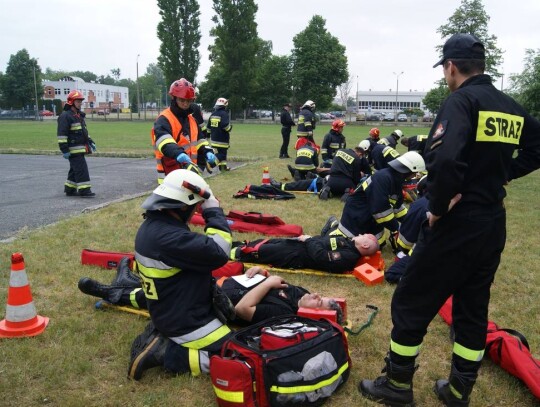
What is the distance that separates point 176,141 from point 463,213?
4.47m

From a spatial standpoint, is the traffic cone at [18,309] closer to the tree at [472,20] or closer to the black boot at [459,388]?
the black boot at [459,388]

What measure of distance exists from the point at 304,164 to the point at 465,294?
28.9 feet

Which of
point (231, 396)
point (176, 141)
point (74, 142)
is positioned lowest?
point (231, 396)

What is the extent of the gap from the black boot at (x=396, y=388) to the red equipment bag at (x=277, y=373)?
29 centimetres

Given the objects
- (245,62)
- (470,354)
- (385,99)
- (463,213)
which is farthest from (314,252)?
(385,99)

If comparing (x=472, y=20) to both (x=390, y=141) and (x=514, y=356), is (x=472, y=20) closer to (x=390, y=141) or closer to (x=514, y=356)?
(x=390, y=141)

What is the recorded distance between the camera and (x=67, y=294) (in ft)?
15.8

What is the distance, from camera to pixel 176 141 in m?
6.29

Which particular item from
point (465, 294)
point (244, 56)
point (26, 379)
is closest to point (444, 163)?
point (465, 294)

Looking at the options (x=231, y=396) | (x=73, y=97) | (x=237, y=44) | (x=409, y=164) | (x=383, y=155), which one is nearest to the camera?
(x=231, y=396)

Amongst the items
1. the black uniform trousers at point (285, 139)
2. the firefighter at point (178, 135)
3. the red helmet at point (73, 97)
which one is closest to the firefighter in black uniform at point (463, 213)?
the firefighter at point (178, 135)

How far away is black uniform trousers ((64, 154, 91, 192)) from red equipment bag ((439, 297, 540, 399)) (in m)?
8.43

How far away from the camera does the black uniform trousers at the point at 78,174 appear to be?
31.6 feet

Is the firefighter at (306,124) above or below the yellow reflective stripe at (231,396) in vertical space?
above
